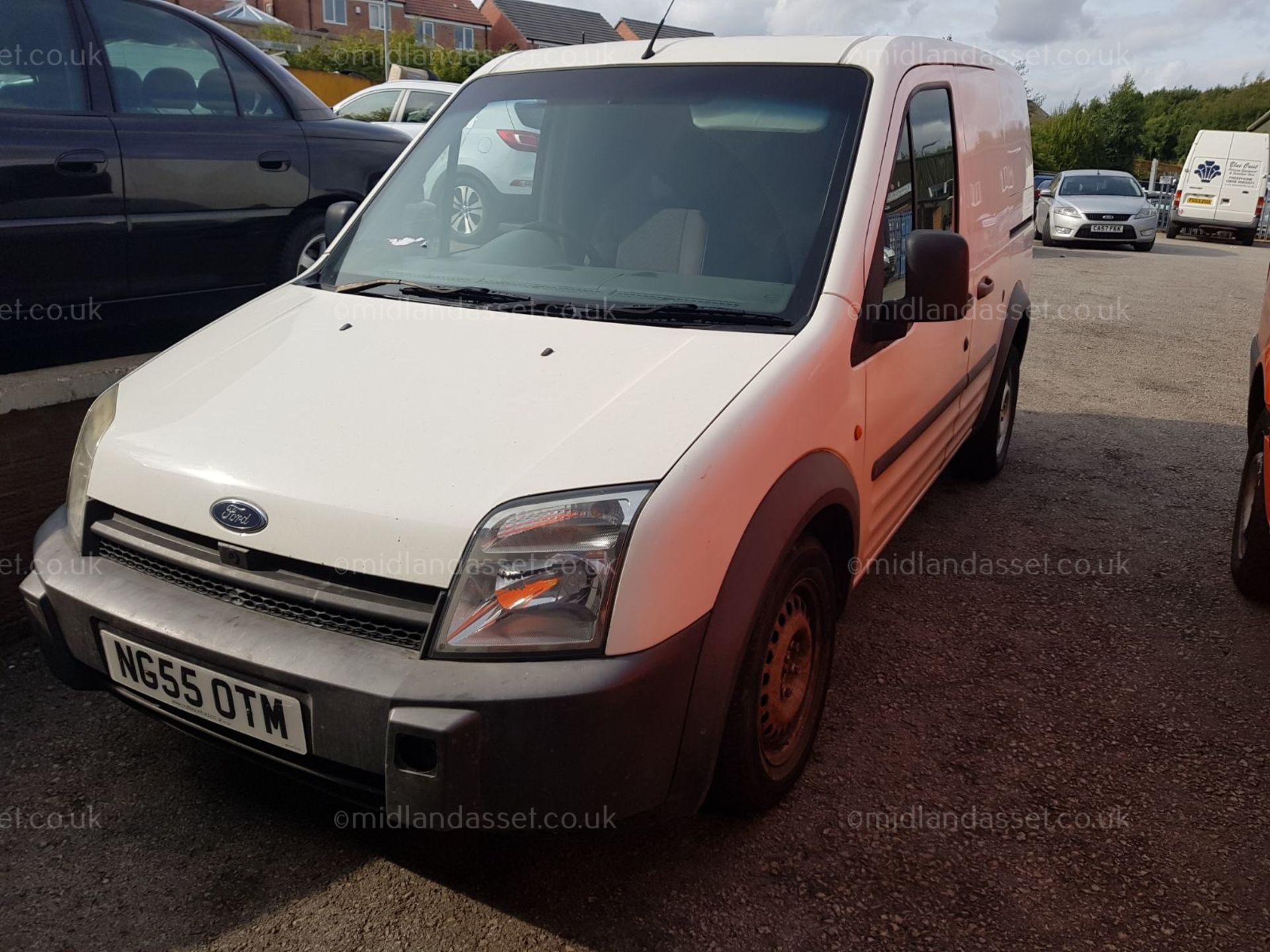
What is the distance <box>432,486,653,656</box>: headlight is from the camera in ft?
6.26

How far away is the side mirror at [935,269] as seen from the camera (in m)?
2.67

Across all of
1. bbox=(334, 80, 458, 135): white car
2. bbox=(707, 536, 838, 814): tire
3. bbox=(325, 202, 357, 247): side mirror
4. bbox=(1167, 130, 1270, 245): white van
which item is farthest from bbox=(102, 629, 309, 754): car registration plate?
bbox=(1167, 130, 1270, 245): white van

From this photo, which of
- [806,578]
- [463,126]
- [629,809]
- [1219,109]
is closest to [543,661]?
[629,809]

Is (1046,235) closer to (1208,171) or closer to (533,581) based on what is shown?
(1208,171)

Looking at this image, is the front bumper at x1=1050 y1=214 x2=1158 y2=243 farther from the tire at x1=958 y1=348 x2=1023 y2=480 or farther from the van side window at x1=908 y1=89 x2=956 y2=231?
the van side window at x1=908 y1=89 x2=956 y2=231

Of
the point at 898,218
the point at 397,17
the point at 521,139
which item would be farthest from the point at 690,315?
the point at 397,17

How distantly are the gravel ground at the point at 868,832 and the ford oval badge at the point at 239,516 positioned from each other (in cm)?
82

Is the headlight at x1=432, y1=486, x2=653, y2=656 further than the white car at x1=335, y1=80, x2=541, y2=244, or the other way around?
the white car at x1=335, y1=80, x2=541, y2=244

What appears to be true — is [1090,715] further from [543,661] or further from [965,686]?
[543,661]

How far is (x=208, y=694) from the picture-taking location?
6.84ft

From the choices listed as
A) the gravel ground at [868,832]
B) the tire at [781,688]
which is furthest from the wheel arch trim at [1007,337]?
the tire at [781,688]

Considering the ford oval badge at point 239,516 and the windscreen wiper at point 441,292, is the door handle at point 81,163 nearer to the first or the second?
the windscreen wiper at point 441,292

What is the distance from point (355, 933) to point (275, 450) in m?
1.01

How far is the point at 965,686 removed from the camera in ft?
10.6
